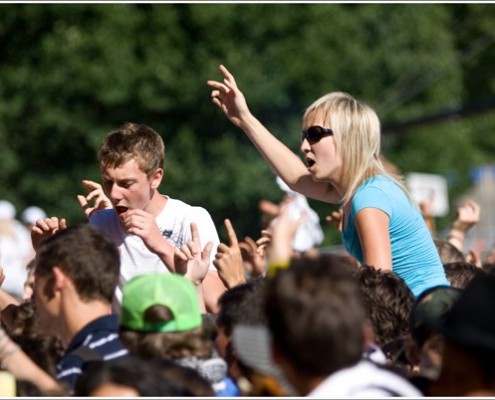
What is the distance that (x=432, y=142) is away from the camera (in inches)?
1319

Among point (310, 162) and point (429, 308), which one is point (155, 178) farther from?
point (429, 308)

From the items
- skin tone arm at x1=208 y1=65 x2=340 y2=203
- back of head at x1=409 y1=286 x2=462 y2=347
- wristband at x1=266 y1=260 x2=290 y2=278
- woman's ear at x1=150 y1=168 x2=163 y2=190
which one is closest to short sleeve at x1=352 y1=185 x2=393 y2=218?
skin tone arm at x1=208 y1=65 x2=340 y2=203

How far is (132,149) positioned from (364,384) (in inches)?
105

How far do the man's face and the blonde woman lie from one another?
78 centimetres

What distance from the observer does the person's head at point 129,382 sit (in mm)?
3695

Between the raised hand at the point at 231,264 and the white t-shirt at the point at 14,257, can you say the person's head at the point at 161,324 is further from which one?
the white t-shirt at the point at 14,257

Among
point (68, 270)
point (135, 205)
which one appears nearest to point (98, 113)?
point (135, 205)

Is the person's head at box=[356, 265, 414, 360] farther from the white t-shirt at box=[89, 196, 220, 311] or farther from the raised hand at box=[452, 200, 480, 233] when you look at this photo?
the raised hand at box=[452, 200, 480, 233]

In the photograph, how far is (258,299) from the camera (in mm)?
4625

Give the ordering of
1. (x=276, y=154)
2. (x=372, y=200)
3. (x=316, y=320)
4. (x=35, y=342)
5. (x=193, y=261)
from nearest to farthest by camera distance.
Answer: (x=316, y=320)
(x=35, y=342)
(x=193, y=261)
(x=372, y=200)
(x=276, y=154)

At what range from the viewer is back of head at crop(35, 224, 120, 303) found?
442 cm

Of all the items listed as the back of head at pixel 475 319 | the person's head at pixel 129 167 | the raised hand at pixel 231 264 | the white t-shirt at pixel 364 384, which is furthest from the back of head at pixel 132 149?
the back of head at pixel 475 319

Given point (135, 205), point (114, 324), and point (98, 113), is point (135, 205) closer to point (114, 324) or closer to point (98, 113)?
point (114, 324)

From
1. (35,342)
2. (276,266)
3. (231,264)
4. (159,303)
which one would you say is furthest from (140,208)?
(276,266)
